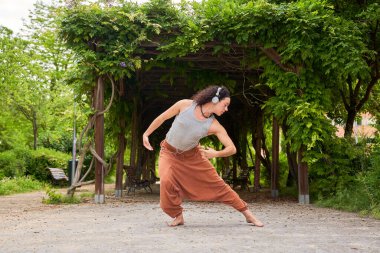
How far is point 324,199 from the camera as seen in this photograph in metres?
10.9

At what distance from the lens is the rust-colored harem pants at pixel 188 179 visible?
6012 millimetres

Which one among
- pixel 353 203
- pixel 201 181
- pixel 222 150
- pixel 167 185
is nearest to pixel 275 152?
pixel 353 203

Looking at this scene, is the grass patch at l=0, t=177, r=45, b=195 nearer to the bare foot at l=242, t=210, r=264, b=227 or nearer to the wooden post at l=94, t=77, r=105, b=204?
the wooden post at l=94, t=77, r=105, b=204

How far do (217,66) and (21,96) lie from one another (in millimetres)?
11447

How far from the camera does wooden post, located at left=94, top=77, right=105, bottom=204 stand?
1113cm

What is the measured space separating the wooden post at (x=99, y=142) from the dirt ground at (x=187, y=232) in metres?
2.08

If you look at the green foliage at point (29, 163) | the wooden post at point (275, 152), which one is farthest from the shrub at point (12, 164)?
the wooden post at point (275, 152)

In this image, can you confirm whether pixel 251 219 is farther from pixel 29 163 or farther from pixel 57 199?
pixel 29 163

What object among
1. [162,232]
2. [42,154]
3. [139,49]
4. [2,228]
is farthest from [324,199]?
[42,154]

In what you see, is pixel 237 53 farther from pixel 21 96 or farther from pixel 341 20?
pixel 21 96

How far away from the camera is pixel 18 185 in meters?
17.2

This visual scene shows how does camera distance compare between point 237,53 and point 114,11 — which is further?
point 237,53

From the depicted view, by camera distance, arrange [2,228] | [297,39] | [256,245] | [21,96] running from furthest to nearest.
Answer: [21,96], [297,39], [2,228], [256,245]

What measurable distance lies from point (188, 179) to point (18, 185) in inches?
498
